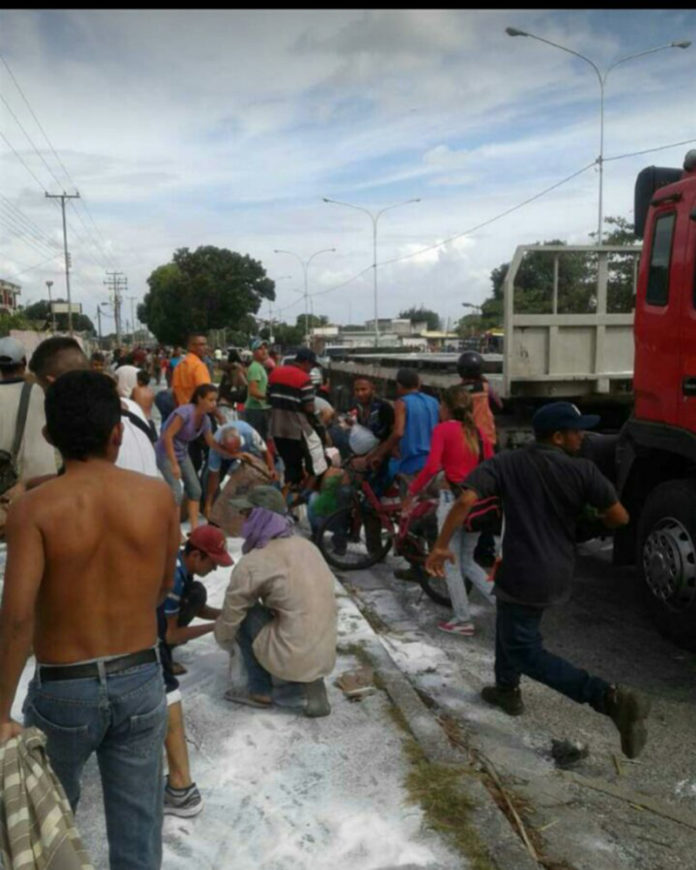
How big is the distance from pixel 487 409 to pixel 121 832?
188 inches

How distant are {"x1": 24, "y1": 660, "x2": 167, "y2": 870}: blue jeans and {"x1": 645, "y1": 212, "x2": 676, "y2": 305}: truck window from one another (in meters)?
4.03

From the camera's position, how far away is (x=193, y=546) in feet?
13.2

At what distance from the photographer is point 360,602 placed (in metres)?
6.12

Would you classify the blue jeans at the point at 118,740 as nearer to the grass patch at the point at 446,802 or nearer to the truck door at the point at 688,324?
the grass patch at the point at 446,802

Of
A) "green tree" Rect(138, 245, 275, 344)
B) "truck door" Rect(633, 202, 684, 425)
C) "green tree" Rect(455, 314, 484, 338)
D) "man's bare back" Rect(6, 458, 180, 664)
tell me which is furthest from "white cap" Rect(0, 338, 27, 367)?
"green tree" Rect(455, 314, 484, 338)

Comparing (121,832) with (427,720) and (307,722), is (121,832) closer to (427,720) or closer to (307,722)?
(307,722)

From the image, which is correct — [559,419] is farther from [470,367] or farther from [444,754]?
[470,367]

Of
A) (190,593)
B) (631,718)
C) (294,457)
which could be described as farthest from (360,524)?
(631,718)

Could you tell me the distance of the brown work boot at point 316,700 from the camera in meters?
4.08

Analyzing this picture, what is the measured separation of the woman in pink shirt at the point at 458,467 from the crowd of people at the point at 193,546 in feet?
0.04

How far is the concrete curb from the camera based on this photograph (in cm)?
305

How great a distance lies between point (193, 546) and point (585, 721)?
88.6 inches

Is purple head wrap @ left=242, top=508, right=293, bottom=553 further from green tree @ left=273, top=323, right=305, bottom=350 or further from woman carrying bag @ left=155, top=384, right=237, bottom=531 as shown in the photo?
green tree @ left=273, top=323, right=305, bottom=350

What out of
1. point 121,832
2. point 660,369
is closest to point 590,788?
point 121,832
